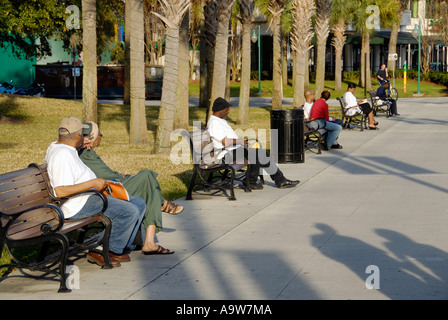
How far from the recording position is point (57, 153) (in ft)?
22.5

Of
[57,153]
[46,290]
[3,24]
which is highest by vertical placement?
[3,24]

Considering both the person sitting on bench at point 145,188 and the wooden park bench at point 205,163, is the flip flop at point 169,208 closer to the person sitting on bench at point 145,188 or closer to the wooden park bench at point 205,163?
the person sitting on bench at point 145,188

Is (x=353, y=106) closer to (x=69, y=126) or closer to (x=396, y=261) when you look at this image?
(x=396, y=261)

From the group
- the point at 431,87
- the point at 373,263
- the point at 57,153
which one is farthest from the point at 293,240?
the point at 431,87

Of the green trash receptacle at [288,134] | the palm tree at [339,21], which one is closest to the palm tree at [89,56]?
the green trash receptacle at [288,134]

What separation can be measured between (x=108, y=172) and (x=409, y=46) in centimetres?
6259

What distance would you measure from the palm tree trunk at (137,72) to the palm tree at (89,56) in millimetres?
1784

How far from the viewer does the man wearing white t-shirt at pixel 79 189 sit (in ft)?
22.6

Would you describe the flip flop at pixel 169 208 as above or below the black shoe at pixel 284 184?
above

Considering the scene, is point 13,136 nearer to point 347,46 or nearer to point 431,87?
point 431,87

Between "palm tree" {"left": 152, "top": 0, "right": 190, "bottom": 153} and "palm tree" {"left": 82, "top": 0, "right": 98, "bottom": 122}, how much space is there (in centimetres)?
381

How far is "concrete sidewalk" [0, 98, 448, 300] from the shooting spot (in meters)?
6.20

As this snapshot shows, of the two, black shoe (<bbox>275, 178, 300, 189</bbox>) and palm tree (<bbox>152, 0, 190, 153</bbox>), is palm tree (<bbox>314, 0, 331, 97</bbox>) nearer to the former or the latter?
palm tree (<bbox>152, 0, 190, 153</bbox>)

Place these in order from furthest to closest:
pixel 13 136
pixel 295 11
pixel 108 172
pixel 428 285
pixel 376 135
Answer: pixel 295 11 < pixel 13 136 < pixel 376 135 < pixel 108 172 < pixel 428 285
